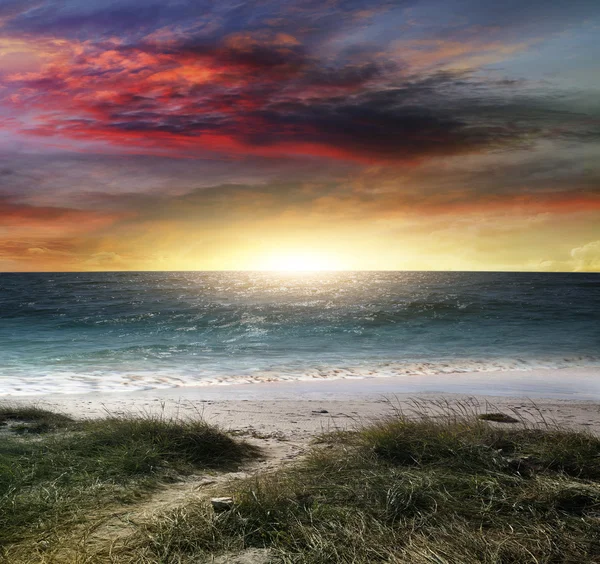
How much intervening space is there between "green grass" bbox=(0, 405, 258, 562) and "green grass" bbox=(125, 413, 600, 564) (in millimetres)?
883

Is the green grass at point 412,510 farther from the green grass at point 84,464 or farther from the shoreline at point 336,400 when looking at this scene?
the shoreline at point 336,400

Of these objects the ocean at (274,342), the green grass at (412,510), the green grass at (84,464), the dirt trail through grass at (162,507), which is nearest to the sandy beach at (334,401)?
the dirt trail through grass at (162,507)

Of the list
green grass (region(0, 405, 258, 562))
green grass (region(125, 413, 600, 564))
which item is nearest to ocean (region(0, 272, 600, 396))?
green grass (region(0, 405, 258, 562))

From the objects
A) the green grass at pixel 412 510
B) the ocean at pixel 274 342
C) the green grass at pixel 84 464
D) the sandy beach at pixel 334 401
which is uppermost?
the green grass at pixel 412 510

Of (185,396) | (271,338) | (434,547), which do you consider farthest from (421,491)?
(271,338)

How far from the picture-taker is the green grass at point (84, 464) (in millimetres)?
4309

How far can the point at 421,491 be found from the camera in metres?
4.60

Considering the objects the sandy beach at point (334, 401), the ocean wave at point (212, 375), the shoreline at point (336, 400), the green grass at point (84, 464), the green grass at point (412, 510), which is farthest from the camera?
the ocean wave at point (212, 375)

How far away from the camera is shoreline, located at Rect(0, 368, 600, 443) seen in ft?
29.2

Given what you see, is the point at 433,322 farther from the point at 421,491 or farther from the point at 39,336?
the point at 421,491

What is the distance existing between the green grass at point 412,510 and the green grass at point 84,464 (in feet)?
2.90

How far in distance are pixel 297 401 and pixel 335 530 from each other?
710 centimetres

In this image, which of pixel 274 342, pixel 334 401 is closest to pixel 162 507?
pixel 334 401

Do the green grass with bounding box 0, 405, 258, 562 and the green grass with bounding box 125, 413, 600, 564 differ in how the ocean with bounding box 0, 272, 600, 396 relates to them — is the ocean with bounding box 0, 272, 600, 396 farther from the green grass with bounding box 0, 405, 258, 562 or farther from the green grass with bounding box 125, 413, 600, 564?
the green grass with bounding box 125, 413, 600, 564
